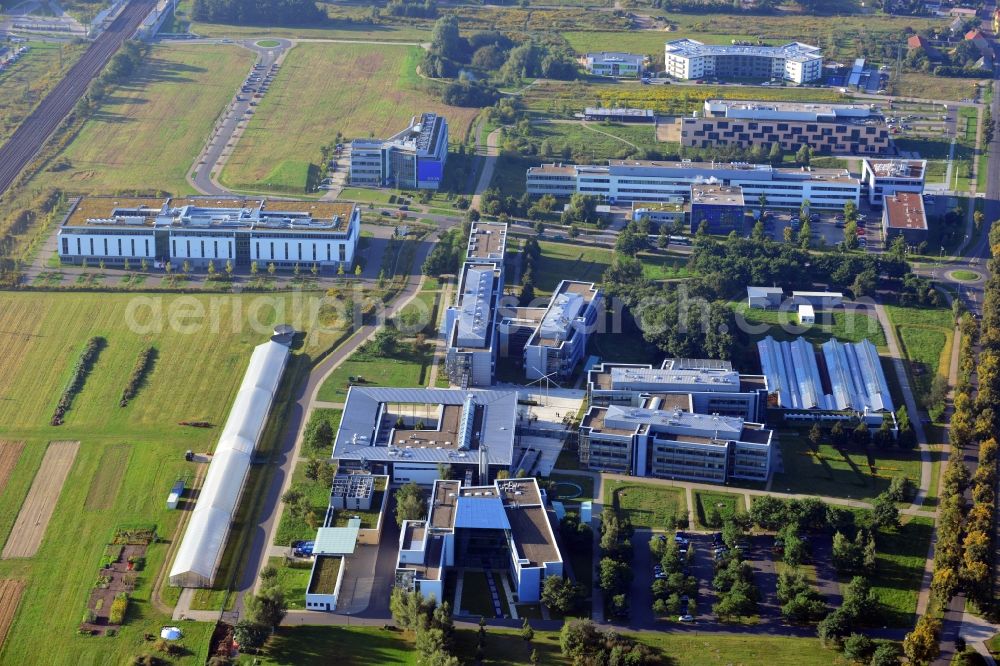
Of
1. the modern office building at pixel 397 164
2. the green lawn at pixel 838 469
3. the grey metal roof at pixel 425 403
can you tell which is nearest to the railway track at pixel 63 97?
the modern office building at pixel 397 164

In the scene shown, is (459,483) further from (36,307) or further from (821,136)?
(821,136)

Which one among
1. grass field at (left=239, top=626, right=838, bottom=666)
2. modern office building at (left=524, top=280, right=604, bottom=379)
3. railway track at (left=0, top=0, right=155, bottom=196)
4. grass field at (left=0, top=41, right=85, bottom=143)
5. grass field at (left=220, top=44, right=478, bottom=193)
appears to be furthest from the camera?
grass field at (left=0, top=41, right=85, bottom=143)

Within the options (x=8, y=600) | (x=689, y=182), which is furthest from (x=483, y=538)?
(x=689, y=182)

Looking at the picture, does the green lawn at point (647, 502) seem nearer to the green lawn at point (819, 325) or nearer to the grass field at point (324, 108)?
the green lawn at point (819, 325)

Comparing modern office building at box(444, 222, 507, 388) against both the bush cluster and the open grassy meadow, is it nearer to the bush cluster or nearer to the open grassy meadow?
the open grassy meadow

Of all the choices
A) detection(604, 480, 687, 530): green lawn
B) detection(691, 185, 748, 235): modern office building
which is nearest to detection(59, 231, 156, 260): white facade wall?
detection(691, 185, 748, 235): modern office building
